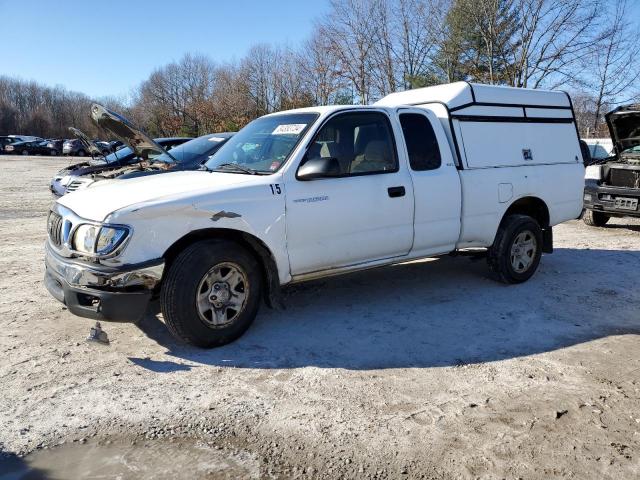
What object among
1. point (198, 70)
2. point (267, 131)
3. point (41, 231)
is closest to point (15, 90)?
point (198, 70)

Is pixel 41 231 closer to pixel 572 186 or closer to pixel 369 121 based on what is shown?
pixel 369 121

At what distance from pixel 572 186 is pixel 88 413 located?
603cm

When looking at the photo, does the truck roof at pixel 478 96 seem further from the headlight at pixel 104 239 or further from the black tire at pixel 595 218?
the black tire at pixel 595 218

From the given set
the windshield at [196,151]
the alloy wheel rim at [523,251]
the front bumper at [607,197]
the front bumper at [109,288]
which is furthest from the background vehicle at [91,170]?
the front bumper at [607,197]

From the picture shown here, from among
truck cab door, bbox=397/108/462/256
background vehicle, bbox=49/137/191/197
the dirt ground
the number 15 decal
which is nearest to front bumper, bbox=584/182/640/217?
the dirt ground

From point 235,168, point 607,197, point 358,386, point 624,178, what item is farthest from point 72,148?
point 358,386

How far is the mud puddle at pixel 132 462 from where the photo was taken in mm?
2709

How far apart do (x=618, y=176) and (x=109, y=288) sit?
9.75 meters

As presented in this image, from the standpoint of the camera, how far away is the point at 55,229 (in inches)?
169

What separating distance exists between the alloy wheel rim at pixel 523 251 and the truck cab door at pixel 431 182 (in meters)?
1.08

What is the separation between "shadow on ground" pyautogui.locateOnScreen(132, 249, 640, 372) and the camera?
418 centimetres

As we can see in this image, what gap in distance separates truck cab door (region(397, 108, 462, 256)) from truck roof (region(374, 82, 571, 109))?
0.40 metres

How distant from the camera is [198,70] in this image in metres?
55.2

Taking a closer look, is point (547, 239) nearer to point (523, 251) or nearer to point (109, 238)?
point (523, 251)
